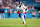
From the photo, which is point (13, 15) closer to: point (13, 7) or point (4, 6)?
point (13, 7)

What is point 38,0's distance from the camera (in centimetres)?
1339

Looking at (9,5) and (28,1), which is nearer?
(9,5)

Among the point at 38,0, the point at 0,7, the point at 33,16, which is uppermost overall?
Result: the point at 38,0

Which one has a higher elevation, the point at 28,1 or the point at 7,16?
the point at 28,1

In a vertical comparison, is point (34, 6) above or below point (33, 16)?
above

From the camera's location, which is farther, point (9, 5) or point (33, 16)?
point (9, 5)

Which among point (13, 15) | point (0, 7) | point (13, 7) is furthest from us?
point (0, 7)

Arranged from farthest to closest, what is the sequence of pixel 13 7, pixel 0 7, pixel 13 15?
pixel 0 7
pixel 13 7
pixel 13 15

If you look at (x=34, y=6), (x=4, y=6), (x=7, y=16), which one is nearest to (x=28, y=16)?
(x=7, y=16)

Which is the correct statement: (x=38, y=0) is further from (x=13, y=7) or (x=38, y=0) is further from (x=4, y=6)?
(x=4, y=6)

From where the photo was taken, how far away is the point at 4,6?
13.0 m

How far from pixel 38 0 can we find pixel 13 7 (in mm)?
4013

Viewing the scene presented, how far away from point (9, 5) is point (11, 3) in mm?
555

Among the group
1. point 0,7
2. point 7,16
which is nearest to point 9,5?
point 0,7
